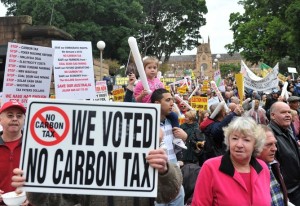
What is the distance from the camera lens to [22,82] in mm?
4938

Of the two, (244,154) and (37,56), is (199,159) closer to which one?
(37,56)

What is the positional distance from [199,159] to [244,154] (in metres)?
3.12

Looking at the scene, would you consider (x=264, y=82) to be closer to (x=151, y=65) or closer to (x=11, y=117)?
(x=151, y=65)

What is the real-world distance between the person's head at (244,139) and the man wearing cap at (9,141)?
1.66m

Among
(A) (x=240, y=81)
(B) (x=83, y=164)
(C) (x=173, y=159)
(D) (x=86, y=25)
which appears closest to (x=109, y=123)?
(B) (x=83, y=164)

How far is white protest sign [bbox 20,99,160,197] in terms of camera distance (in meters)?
2.28

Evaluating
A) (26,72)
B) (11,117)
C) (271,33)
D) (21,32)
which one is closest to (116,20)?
(271,33)

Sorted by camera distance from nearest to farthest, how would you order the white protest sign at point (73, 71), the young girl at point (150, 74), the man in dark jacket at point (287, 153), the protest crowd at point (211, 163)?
the protest crowd at point (211, 163), the man in dark jacket at point (287, 153), the young girl at point (150, 74), the white protest sign at point (73, 71)

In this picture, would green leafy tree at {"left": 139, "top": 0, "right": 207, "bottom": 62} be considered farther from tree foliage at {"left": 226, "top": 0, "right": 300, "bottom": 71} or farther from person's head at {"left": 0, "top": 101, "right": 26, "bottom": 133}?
person's head at {"left": 0, "top": 101, "right": 26, "bottom": 133}

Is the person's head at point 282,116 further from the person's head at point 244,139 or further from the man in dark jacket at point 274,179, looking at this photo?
the person's head at point 244,139

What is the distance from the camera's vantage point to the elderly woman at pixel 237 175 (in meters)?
2.88

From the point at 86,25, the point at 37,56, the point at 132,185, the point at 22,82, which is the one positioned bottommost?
the point at 132,185

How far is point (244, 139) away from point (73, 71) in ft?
10.3

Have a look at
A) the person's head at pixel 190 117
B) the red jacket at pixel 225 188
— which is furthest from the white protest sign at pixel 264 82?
the red jacket at pixel 225 188
